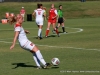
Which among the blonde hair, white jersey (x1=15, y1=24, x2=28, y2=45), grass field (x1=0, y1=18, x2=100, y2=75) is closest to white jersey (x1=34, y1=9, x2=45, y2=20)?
grass field (x1=0, y1=18, x2=100, y2=75)

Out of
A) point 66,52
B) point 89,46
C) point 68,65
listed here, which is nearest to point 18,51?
point 66,52

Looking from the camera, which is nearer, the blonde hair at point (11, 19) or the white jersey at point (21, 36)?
the blonde hair at point (11, 19)

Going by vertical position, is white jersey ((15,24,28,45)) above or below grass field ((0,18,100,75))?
above

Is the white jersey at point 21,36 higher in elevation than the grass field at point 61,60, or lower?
higher

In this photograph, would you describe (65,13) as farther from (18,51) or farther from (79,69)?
(79,69)

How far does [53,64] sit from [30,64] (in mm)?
1476

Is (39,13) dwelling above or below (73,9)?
above

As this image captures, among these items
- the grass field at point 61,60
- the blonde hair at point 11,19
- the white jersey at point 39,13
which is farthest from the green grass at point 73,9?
the blonde hair at point 11,19

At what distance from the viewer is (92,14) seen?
227ft

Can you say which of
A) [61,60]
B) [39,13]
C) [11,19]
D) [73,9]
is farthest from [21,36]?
[73,9]

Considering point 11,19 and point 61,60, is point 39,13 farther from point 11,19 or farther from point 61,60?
point 11,19

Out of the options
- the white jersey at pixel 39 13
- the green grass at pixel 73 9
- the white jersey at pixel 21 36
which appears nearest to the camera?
the white jersey at pixel 21 36

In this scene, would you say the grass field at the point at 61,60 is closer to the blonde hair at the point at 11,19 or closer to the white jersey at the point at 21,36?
the white jersey at the point at 21,36

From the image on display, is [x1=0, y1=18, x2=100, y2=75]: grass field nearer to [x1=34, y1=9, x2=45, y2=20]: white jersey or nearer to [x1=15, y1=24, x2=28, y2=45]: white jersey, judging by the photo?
[x1=15, y1=24, x2=28, y2=45]: white jersey
